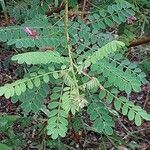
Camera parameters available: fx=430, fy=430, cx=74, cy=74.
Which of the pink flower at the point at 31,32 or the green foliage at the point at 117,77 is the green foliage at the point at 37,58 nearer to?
the green foliage at the point at 117,77

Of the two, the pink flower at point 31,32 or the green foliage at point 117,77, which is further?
the pink flower at point 31,32

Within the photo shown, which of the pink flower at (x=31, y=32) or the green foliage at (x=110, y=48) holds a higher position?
the green foliage at (x=110, y=48)

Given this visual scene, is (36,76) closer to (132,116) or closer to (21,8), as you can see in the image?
(132,116)

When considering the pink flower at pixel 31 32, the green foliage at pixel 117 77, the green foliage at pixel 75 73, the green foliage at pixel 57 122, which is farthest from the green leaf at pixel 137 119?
the pink flower at pixel 31 32

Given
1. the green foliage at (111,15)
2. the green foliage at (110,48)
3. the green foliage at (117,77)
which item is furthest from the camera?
the green foliage at (111,15)

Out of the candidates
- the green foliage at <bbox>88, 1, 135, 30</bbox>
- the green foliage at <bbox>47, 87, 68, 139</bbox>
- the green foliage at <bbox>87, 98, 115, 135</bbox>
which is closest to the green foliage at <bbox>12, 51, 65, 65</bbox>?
the green foliage at <bbox>47, 87, 68, 139</bbox>

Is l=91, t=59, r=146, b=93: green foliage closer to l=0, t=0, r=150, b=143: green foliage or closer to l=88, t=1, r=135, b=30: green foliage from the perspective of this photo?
l=0, t=0, r=150, b=143: green foliage

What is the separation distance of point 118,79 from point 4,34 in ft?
1.73

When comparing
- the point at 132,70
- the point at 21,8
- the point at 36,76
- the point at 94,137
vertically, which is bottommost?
the point at 94,137

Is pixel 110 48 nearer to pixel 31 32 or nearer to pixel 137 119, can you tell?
pixel 137 119

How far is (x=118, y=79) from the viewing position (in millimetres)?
1409

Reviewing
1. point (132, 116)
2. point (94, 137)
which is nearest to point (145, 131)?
point (94, 137)

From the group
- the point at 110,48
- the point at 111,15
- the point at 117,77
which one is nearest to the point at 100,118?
the point at 117,77

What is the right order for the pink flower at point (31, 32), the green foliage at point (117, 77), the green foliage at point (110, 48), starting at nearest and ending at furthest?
the green foliage at point (110, 48), the green foliage at point (117, 77), the pink flower at point (31, 32)
